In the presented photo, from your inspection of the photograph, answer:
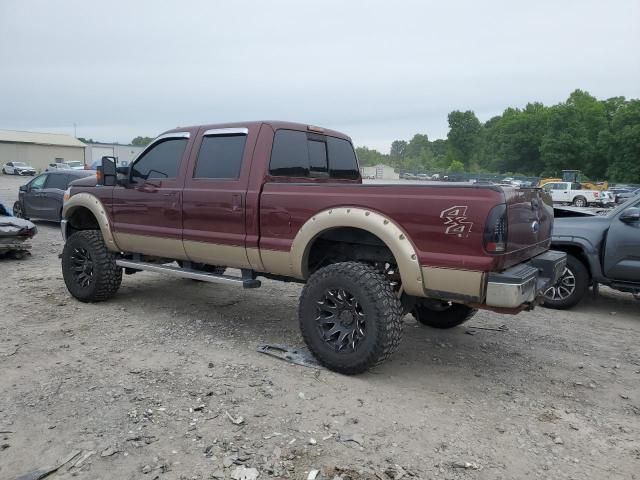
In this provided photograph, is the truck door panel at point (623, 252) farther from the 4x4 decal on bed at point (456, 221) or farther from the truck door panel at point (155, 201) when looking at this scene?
the truck door panel at point (155, 201)

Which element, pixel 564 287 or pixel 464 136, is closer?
pixel 564 287

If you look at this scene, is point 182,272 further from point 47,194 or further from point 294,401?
point 47,194

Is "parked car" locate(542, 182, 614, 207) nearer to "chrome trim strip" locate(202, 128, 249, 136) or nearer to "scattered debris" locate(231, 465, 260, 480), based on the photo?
"chrome trim strip" locate(202, 128, 249, 136)

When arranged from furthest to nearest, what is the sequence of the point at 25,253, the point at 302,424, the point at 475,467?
1. the point at 25,253
2. the point at 302,424
3. the point at 475,467

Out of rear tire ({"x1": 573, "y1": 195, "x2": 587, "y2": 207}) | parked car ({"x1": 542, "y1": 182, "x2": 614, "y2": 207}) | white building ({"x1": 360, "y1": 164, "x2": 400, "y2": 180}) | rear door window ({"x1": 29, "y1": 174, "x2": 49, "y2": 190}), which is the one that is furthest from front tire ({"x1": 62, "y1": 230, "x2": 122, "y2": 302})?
rear tire ({"x1": 573, "y1": 195, "x2": 587, "y2": 207})

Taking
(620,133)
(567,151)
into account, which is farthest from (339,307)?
(567,151)

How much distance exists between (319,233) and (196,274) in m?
1.63

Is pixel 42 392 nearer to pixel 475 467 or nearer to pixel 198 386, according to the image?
pixel 198 386

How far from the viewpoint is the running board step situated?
476 cm

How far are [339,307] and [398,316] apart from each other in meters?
0.48

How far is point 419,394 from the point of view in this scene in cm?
384

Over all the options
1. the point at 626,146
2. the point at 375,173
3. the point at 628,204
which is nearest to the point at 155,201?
the point at 628,204

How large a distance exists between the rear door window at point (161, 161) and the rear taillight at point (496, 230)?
325 centimetres

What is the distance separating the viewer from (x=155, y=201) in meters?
5.36
